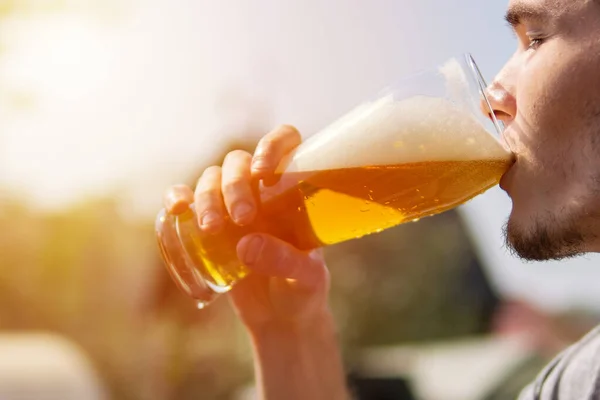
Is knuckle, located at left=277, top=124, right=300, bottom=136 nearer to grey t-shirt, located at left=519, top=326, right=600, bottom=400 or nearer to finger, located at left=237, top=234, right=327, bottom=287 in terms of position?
finger, located at left=237, top=234, right=327, bottom=287

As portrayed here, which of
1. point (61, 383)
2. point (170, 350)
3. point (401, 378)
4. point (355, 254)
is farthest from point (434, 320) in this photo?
point (61, 383)

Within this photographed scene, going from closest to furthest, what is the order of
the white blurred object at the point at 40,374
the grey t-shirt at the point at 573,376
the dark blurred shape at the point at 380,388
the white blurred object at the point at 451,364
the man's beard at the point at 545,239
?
1. the man's beard at the point at 545,239
2. the grey t-shirt at the point at 573,376
3. the white blurred object at the point at 40,374
4. the dark blurred shape at the point at 380,388
5. the white blurred object at the point at 451,364

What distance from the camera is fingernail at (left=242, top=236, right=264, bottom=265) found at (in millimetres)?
1391

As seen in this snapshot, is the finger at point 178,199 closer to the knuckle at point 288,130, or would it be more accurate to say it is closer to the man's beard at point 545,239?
the knuckle at point 288,130

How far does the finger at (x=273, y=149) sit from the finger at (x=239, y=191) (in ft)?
0.10

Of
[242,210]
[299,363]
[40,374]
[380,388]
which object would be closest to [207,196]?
[242,210]

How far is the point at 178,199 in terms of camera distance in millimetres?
1524

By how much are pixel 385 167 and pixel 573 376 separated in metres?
0.82

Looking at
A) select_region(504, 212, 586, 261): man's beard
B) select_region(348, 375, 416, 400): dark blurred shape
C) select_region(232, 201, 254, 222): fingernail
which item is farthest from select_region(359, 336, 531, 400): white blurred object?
select_region(232, 201, 254, 222): fingernail

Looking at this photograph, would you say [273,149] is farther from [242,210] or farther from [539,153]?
[539,153]

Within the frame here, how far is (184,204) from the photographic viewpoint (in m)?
1.52

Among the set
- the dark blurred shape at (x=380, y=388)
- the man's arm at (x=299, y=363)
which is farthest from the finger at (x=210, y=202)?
the dark blurred shape at (x=380, y=388)

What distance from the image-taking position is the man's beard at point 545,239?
1.43 meters

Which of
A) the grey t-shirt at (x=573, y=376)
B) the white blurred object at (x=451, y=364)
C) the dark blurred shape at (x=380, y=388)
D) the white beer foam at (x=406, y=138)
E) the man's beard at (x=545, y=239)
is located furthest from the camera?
the white blurred object at (x=451, y=364)
